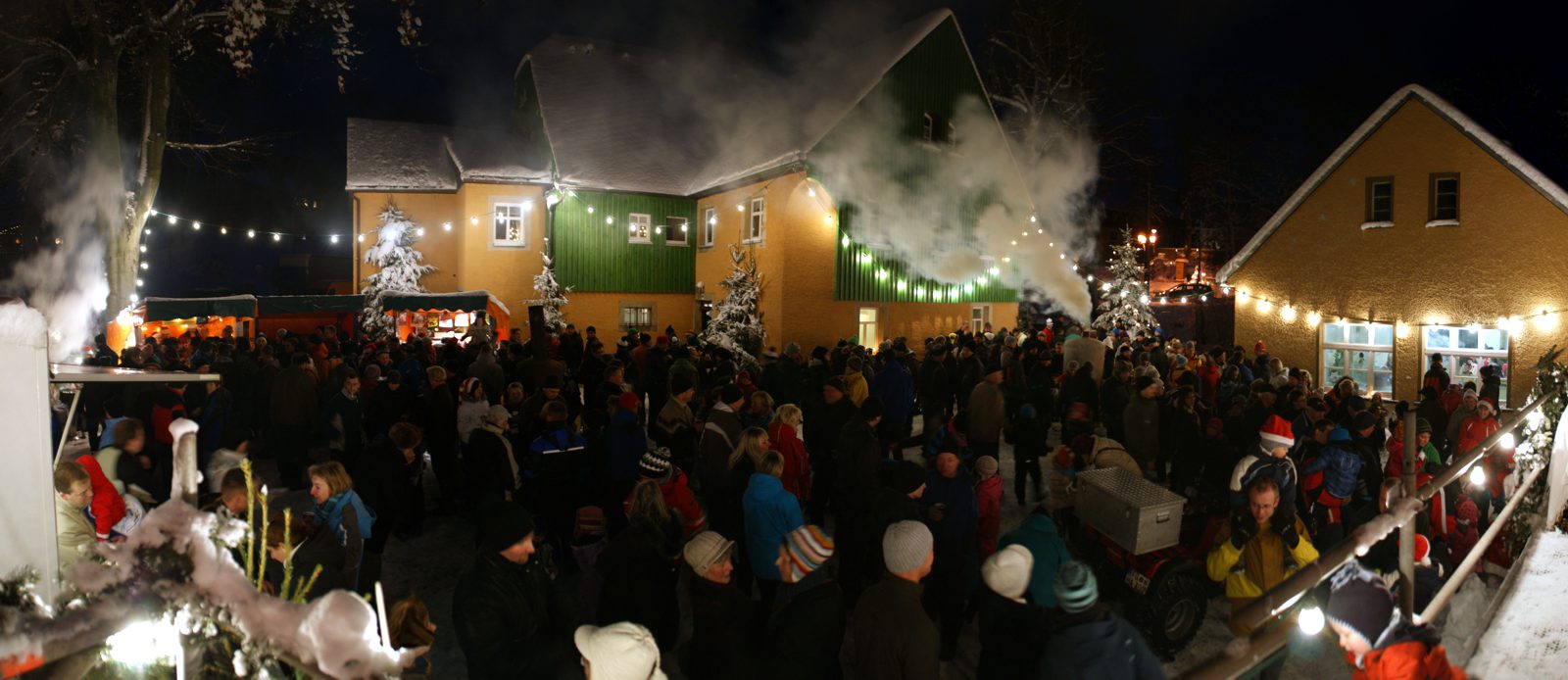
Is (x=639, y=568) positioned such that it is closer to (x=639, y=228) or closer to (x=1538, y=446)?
(x=1538, y=446)

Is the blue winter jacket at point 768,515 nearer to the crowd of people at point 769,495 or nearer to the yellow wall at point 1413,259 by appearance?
the crowd of people at point 769,495

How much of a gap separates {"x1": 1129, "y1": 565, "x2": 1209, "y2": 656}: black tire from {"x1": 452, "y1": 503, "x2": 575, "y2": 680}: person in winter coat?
4.00 m

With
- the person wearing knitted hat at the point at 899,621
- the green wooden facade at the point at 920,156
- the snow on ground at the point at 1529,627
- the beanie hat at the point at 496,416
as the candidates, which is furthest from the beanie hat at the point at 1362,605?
the green wooden facade at the point at 920,156

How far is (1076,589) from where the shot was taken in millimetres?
3318

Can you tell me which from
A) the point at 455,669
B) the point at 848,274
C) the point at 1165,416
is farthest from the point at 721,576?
the point at 848,274

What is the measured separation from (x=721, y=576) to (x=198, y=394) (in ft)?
28.0

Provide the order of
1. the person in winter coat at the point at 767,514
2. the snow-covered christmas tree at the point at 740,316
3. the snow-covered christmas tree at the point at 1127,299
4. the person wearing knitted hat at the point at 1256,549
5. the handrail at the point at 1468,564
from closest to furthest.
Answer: the handrail at the point at 1468,564 < the person wearing knitted hat at the point at 1256,549 < the person in winter coat at the point at 767,514 < the snow-covered christmas tree at the point at 740,316 < the snow-covered christmas tree at the point at 1127,299

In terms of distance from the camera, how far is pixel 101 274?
57.2 feet

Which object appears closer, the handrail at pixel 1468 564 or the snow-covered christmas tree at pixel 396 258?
the handrail at pixel 1468 564

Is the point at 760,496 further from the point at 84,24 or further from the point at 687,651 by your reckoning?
the point at 84,24

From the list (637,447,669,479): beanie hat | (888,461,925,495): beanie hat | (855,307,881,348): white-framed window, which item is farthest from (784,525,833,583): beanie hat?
(855,307,881,348): white-framed window

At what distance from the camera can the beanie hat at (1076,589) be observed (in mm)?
3301

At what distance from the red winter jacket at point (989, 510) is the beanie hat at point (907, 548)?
273 cm

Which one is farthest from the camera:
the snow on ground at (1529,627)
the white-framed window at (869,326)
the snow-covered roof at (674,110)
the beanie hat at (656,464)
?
the white-framed window at (869,326)
